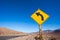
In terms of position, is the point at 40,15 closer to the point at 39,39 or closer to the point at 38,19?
the point at 38,19

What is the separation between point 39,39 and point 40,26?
1045 mm

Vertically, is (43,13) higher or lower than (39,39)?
higher

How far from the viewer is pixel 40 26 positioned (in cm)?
1048

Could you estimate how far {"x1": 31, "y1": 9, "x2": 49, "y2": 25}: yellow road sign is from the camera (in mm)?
10320

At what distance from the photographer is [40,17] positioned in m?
10.4

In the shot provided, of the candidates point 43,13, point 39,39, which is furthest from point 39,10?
point 39,39

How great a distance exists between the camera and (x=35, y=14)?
10.5 m

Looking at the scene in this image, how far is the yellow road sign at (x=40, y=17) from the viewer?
10.3 m

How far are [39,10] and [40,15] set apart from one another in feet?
1.13

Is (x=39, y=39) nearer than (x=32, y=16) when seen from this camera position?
No

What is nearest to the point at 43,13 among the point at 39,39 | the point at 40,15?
the point at 40,15

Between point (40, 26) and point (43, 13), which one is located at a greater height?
point (43, 13)

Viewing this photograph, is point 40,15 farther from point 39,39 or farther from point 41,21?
Answer: point 39,39

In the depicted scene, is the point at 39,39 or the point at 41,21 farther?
the point at 39,39
